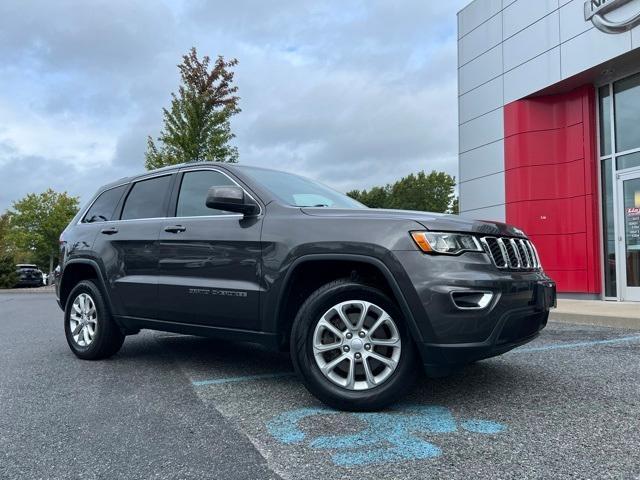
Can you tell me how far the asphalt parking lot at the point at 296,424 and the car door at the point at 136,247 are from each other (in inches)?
24.4

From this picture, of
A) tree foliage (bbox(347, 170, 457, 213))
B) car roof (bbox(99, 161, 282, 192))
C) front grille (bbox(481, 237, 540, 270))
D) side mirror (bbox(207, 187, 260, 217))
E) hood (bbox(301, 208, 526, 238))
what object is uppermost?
tree foliage (bbox(347, 170, 457, 213))

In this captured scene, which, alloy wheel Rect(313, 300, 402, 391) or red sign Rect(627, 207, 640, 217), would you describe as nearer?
alloy wheel Rect(313, 300, 402, 391)

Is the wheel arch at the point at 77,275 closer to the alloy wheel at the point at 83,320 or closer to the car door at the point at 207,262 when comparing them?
the alloy wheel at the point at 83,320

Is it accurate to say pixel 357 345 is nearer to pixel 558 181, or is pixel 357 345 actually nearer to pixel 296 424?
pixel 296 424

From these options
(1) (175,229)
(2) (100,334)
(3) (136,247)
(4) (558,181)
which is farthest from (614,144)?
(2) (100,334)

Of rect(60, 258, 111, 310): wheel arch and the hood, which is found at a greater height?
the hood

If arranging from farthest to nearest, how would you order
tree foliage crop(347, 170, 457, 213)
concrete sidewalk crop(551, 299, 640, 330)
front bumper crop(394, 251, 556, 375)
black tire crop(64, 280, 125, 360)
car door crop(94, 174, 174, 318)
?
tree foliage crop(347, 170, 457, 213) → concrete sidewalk crop(551, 299, 640, 330) → black tire crop(64, 280, 125, 360) → car door crop(94, 174, 174, 318) → front bumper crop(394, 251, 556, 375)

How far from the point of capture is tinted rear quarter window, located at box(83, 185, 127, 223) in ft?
17.6

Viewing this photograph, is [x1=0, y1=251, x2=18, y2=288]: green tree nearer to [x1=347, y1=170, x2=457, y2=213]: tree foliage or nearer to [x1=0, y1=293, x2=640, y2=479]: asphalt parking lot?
[x1=0, y1=293, x2=640, y2=479]: asphalt parking lot

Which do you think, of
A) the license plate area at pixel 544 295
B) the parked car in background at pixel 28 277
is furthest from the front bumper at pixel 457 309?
the parked car in background at pixel 28 277

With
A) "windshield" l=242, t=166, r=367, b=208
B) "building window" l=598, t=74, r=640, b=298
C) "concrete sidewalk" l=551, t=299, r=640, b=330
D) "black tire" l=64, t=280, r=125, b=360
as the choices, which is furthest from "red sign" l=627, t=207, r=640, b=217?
"black tire" l=64, t=280, r=125, b=360

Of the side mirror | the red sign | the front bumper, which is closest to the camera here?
the front bumper

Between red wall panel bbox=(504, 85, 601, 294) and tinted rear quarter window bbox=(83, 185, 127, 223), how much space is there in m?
10.3

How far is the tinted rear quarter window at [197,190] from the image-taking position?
4.36 m
